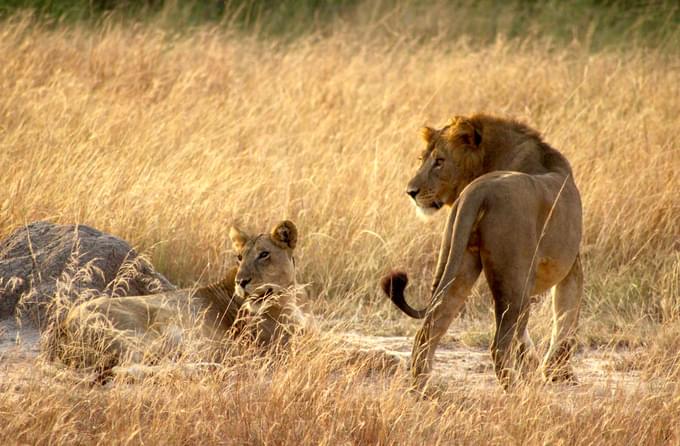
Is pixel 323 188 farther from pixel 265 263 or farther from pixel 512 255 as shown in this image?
pixel 512 255

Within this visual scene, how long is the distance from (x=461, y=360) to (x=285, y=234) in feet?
3.53

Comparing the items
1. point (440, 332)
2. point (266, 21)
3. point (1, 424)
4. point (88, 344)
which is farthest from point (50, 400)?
point (266, 21)

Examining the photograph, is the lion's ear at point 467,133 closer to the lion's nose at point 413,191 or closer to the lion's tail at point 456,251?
the lion's nose at point 413,191

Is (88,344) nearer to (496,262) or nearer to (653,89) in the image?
(496,262)

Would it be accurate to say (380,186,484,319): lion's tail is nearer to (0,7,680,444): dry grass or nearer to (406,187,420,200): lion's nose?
(0,7,680,444): dry grass

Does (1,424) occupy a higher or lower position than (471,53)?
lower

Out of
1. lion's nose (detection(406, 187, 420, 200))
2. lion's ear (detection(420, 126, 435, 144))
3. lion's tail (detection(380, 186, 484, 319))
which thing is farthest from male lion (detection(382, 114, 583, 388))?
lion's nose (detection(406, 187, 420, 200))

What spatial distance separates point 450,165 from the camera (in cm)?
557

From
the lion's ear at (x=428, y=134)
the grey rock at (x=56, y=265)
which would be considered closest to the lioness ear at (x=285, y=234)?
the grey rock at (x=56, y=265)

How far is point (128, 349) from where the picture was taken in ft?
17.4

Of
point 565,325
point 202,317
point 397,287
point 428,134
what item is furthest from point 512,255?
point 202,317

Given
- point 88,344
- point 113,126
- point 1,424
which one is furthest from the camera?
point 113,126

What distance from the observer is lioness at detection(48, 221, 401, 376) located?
5.27 meters

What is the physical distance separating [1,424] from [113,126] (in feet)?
15.6
